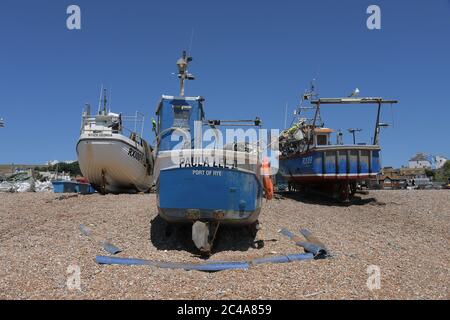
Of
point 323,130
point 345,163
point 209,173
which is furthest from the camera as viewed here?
point 323,130

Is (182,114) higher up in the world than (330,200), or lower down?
higher up

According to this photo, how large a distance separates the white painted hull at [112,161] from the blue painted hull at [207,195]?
27.3 feet

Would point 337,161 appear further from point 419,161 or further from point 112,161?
point 419,161

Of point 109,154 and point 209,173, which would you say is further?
point 109,154

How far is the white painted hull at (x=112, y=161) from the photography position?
15.8 meters

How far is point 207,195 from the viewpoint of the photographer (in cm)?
792

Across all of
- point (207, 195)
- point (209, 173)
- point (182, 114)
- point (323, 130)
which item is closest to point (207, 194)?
point (207, 195)

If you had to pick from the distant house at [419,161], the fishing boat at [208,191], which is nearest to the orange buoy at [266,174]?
the fishing boat at [208,191]

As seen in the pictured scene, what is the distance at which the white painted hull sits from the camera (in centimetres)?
1582

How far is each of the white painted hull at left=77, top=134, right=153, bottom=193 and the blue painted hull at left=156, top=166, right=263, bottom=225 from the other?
8308 mm

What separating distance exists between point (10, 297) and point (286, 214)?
25.5 ft

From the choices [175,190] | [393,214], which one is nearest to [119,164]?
[175,190]

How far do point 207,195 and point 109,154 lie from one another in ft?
29.6
